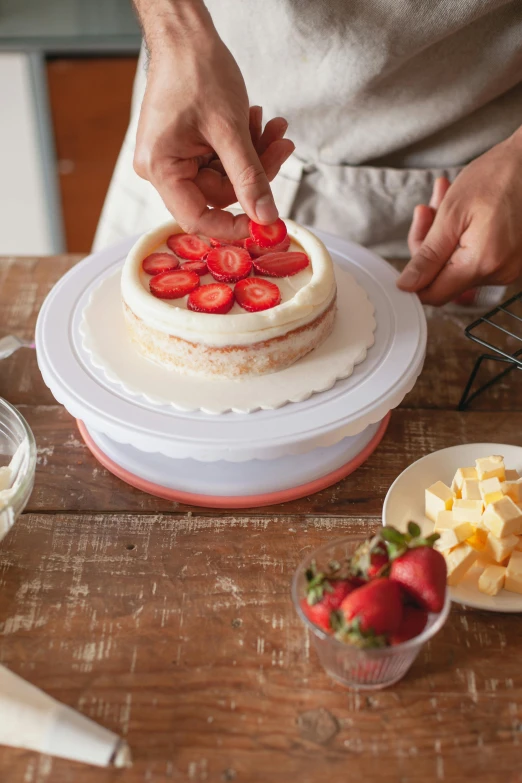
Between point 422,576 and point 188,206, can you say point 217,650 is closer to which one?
point 422,576

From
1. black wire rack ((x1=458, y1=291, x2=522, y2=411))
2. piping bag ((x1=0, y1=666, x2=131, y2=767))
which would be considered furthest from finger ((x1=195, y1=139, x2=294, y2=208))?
piping bag ((x1=0, y1=666, x2=131, y2=767))

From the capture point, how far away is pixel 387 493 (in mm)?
1249

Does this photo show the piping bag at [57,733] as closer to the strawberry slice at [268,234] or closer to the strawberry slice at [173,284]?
the strawberry slice at [173,284]

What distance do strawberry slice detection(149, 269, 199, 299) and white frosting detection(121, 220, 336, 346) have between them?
1 centimetres

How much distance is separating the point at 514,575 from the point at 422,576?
22 centimetres

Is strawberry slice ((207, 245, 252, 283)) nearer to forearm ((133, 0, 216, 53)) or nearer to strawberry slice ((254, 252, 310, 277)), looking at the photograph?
strawberry slice ((254, 252, 310, 277))

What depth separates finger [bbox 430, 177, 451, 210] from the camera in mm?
1727

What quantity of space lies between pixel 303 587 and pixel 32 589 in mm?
433

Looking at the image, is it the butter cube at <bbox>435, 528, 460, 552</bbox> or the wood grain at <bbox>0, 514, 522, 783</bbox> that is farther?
the butter cube at <bbox>435, 528, 460, 552</bbox>

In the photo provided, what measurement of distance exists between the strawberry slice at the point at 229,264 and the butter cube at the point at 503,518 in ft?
1.98

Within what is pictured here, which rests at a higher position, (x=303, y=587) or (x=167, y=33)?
(x=167, y=33)

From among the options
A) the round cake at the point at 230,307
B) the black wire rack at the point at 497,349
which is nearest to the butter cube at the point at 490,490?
the black wire rack at the point at 497,349

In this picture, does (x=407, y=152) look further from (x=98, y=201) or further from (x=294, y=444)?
(x=98, y=201)

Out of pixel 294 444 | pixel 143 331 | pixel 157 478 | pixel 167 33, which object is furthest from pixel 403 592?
pixel 167 33
